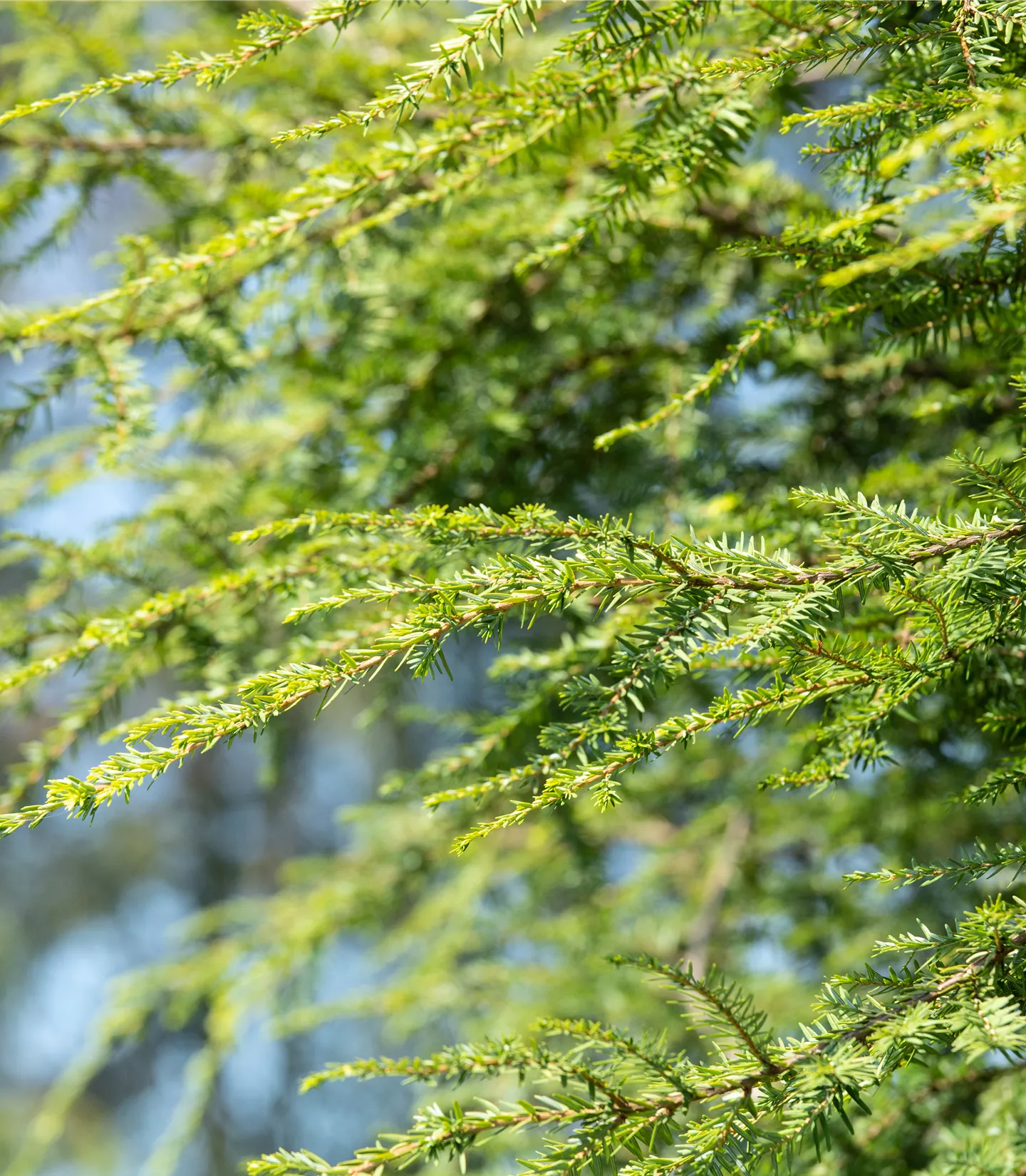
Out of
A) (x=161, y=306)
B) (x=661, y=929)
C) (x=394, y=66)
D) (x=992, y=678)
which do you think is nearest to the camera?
(x=992, y=678)

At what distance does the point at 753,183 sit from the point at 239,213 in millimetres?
735

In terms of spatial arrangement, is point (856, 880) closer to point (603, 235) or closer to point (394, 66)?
point (603, 235)

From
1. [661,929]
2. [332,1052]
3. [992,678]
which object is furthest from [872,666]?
[332,1052]

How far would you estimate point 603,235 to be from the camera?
1326 mm

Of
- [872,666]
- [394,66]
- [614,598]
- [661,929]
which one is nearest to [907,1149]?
[872,666]

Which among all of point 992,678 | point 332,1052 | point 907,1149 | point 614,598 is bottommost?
point 332,1052

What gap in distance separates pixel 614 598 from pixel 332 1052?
628 centimetres

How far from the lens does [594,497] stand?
145 cm

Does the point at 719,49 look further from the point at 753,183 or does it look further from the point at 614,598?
the point at 614,598

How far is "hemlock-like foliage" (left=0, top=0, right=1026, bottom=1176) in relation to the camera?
683mm

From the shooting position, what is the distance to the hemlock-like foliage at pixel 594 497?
68cm

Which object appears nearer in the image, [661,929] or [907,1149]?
[907,1149]

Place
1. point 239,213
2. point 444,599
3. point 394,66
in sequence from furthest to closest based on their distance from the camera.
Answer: point 394,66, point 239,213, point 444,599

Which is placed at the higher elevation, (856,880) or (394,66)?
(394,66)
